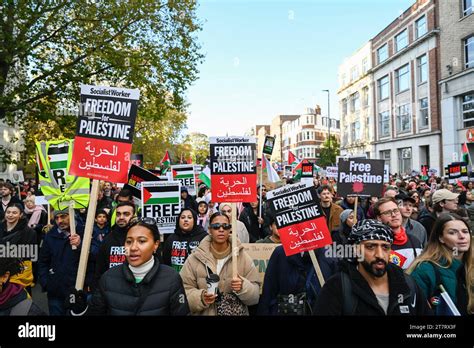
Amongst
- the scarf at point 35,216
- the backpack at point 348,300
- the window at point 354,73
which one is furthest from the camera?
the window at point 354,73

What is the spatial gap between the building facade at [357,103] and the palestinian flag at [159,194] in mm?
38559

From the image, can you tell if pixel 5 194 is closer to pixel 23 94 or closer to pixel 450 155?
pixel 23 94

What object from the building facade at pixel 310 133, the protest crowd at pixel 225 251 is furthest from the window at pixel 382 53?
the building facade at pixel 310 133

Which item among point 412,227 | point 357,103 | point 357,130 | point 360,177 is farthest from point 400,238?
point 357,130

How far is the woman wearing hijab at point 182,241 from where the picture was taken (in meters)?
5.02

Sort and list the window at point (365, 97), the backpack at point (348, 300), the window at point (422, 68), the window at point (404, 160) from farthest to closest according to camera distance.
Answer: the window at point (365, 97), the window at point (404, 160), the window at point (422, 68), the backpack at point (348, 300)

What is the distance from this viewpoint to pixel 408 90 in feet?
113

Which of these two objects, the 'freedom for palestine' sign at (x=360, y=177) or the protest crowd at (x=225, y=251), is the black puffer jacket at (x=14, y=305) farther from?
the 'freedom for palestine' sign at (x=360, y=177)

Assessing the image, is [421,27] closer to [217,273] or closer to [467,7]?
[467,7]

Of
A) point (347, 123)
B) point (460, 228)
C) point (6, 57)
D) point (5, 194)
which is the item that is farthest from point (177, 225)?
point (347, 123)

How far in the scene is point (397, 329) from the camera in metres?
2.66

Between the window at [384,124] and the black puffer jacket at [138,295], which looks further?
the window at [384,124]

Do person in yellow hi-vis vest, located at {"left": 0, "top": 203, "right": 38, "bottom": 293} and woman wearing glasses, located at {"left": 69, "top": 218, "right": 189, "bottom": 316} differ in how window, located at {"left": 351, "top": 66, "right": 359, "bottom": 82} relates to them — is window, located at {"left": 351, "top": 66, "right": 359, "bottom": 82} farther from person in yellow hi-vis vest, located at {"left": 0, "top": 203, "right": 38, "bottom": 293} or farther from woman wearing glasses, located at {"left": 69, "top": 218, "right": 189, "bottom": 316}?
woman wearing glasses, located at {"left": 69, "top": 218, "right": 189, "bottom": 316}

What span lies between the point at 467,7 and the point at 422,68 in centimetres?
661
